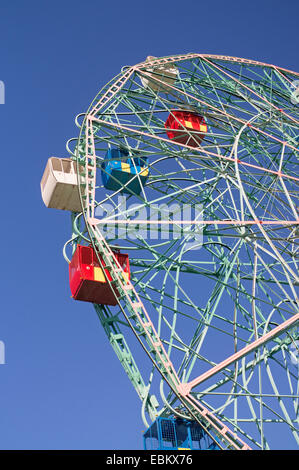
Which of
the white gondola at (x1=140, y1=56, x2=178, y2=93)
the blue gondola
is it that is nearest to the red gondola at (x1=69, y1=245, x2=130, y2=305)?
the blue gondola

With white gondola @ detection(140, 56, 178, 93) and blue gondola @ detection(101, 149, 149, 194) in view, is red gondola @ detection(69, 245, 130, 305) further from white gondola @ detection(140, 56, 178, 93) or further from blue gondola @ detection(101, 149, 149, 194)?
white gondola @ detection(140, 56, 178, 93)

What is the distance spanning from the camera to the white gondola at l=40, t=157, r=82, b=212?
28953 mm

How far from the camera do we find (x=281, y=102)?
33.8 metres

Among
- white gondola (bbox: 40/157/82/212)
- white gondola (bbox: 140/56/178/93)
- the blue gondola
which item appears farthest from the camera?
white gondola (bbox: 140/56/178/93)

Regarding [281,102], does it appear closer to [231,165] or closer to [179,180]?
[179,180]

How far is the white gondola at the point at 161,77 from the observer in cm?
2971

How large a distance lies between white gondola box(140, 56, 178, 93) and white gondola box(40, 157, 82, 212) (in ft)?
14.4

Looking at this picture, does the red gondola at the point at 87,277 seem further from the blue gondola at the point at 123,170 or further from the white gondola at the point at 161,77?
the white gondola at the point at 161,77

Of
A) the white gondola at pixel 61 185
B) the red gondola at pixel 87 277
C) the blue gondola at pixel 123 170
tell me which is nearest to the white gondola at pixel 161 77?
the blue gondola at pixel 123 170

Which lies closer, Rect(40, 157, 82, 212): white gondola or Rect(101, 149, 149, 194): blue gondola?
Rect(101, 149, 149, 194): blue gondola

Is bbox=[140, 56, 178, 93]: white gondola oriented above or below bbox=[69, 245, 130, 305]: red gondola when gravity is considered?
above
